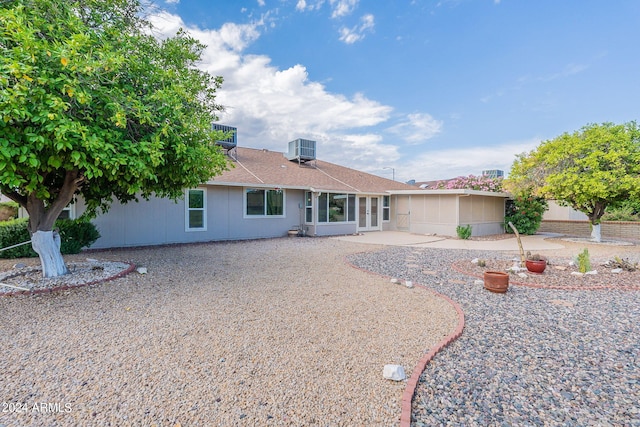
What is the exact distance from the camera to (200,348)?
3090 mm

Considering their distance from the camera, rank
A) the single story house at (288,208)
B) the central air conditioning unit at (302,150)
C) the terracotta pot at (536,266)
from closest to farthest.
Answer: the terracotta pot at (536,266), the single story house at (288,208), the central air conditioning unit at (302,150)

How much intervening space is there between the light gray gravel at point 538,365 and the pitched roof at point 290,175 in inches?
356

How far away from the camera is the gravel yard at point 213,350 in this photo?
2.17m

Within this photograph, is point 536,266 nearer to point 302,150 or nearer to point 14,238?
point 14,238

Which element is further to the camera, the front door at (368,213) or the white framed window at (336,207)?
the front door at (368,213)

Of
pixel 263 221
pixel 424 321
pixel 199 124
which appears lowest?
pixel 424 321

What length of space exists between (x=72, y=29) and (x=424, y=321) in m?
6.42

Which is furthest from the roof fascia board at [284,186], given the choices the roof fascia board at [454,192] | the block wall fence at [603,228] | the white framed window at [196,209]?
the block wall fence at [603,228]

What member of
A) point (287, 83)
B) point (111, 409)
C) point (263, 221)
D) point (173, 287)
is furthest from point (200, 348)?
point (287, 83)

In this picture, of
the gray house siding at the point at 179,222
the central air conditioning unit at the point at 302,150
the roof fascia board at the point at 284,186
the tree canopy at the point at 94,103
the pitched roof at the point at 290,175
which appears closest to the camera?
the tree canopy at the point at 94,103

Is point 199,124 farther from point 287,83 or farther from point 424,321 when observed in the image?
point 287,83

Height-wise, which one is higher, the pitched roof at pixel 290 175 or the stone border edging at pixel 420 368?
the pitched roof at pixel 290 175

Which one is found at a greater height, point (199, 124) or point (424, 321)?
point (199, 124)

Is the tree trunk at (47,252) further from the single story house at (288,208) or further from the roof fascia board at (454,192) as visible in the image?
the roof fascia board at (454,192)
